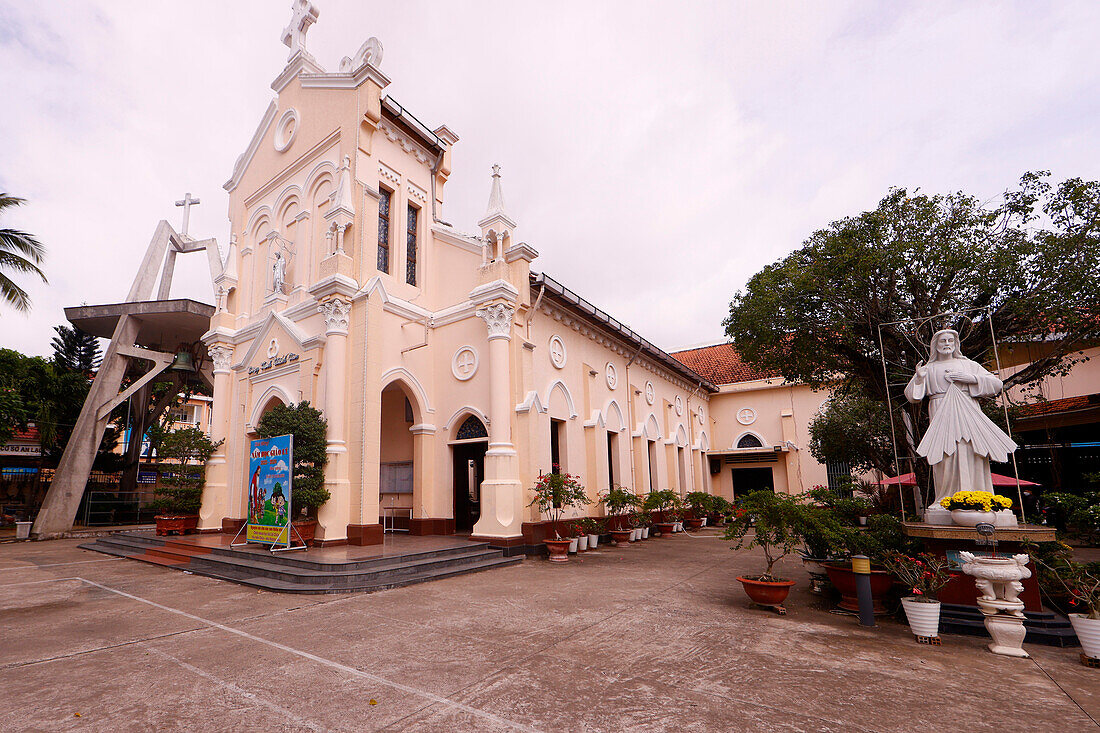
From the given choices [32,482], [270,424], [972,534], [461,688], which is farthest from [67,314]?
[972,534]

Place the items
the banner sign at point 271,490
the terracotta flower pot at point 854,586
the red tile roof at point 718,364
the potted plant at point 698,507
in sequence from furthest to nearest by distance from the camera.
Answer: the red tile roof at point 718,364 < the potted plant at point 698,507 < the banner sign at point 271,490 < the terracotta flower pot at point 854,586

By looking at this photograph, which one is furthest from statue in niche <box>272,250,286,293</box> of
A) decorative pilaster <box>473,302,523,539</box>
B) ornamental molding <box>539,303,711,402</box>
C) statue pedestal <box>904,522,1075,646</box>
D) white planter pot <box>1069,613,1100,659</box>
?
white planter pot <box>1069,613,1100,659</box>

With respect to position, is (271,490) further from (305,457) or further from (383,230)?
(383,230)

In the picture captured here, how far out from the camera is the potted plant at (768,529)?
6.76 meters

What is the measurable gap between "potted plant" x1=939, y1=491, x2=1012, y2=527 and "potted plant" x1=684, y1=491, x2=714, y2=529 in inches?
566

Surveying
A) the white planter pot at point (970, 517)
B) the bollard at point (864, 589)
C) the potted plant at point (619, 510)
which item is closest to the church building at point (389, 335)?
the potted plant at point (619, 510)

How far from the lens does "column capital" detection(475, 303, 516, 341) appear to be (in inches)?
481

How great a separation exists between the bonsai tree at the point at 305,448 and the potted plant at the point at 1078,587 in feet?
37.0

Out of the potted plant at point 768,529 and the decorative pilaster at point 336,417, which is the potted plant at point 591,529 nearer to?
the decorative pilaster at point 336,417

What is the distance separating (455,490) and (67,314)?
17.3m

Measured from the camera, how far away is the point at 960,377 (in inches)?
258

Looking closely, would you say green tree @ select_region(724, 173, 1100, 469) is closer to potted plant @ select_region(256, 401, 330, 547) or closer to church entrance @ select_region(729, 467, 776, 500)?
potted plant @ select_region(256, 401, 330, 547)

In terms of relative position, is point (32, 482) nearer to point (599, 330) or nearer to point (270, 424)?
point (270, 424)

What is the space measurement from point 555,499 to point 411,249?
7826 millimetres
